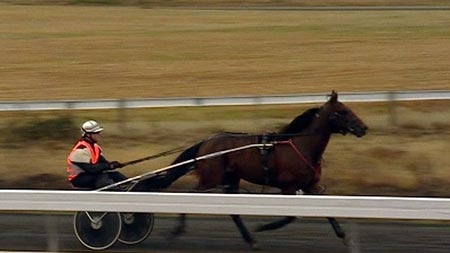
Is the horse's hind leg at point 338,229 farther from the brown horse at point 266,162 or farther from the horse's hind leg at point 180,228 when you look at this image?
the horse's hind leg at point 180,228

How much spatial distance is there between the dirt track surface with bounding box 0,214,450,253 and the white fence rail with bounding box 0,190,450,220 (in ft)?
1.40

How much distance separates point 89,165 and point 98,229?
2.64 feet

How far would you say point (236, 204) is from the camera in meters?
10.1

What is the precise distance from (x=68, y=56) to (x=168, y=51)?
10.7ft

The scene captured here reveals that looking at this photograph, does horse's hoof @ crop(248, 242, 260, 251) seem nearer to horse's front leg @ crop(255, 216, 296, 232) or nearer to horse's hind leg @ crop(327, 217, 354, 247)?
horse's front leg @ crop(255, 216, 296, 232)

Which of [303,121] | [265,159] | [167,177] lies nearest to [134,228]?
[167,177]

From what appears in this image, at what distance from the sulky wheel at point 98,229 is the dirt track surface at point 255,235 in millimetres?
99

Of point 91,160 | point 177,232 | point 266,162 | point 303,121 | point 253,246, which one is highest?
point 303,121

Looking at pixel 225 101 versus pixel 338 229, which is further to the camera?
pixel 225 101

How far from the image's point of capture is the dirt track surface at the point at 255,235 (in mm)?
10633

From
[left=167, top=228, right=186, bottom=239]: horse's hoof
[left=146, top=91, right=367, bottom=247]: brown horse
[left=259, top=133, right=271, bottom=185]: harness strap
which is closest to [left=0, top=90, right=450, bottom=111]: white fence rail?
[left=146, top=91, right=367, bottom=247]: brown horse

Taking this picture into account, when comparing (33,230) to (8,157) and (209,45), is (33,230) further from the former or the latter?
(209,45)

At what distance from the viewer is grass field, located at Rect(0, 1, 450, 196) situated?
17.2 m

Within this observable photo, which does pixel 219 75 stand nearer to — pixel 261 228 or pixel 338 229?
pixel 261 228
